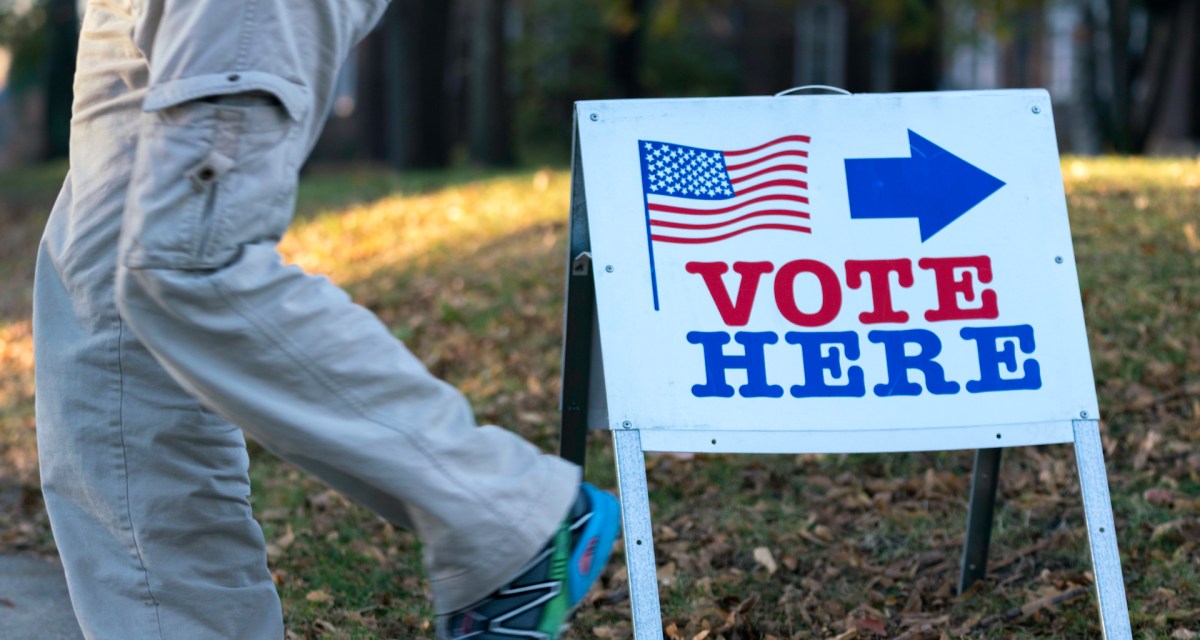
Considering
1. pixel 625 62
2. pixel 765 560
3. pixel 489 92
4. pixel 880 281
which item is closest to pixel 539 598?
pixel 880 281

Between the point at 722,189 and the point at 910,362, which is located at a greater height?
the point at 722,189

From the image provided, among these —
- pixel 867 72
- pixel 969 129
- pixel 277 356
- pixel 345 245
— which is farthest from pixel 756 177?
pixel 867 72

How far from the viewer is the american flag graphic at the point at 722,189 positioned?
292 centimetres

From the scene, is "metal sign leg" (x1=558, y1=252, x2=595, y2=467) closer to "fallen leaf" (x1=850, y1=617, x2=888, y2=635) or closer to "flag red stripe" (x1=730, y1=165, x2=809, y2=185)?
"flag red stripe" (x1=730, y1=165, x2=809, y2=185)

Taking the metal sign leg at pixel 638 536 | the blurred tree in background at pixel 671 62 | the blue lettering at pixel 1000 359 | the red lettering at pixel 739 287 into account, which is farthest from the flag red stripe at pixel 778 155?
the blurred tree in background at pixel 671 62

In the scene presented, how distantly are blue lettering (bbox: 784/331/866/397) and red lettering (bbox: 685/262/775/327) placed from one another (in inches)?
4.2

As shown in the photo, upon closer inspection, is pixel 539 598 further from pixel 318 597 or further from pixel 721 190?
pixel 318 597

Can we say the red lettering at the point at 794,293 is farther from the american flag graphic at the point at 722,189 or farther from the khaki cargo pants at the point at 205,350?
the khaki cargo pants at the point at 205,350

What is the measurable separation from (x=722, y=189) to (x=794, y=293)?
0.28 meters

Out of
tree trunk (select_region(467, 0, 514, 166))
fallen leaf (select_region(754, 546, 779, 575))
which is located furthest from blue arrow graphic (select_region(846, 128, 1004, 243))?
tree trunk (select_region(467, 0, 514, 166))

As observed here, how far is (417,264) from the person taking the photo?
8.09 meters

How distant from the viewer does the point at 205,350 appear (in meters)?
A: 2.11

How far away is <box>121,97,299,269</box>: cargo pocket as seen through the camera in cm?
204

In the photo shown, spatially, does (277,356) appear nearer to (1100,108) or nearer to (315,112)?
(315,112)
